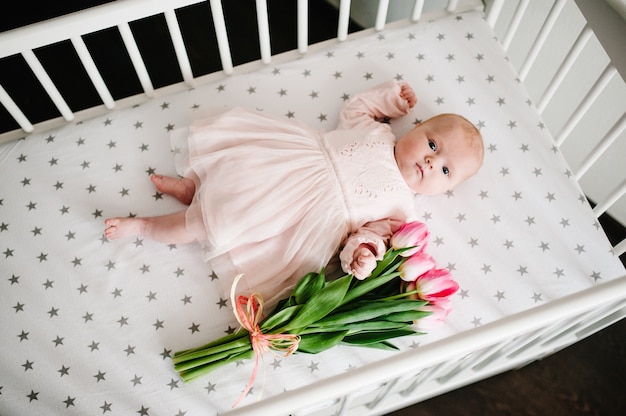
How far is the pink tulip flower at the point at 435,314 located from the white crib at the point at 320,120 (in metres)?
0.07

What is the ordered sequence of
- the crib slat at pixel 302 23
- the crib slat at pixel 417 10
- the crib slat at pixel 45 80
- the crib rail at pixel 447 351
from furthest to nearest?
1. the crib slat at pixel 417 10
2. the crib slat at pixel 302 23
3. the crib slat at pixel 45 80
4. the crib rail at pixel 447 351

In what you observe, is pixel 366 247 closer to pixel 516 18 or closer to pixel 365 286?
pixel 365 286

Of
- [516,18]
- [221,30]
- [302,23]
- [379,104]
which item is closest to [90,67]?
[221,30]

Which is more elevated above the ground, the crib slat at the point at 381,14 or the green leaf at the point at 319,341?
the crib slat at the point at 381,14

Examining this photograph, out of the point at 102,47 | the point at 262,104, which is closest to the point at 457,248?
the point at 262,104

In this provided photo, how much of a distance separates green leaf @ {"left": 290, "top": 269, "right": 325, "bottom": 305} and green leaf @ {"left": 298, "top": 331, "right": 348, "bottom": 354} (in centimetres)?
7

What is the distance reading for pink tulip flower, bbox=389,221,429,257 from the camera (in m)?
1.06

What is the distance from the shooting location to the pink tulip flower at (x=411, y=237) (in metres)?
1.06

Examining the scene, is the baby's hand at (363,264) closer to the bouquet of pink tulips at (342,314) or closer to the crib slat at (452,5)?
the bouquet of pink tulips at (342,314)

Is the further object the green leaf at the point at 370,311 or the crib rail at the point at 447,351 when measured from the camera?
the green leaf at the point at 370,311

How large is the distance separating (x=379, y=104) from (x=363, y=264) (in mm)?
412

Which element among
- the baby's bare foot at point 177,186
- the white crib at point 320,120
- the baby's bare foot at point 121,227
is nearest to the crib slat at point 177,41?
the white crib at point 320,120

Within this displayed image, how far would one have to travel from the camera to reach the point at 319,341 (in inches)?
40.9

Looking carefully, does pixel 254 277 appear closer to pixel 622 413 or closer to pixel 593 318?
pixel 593 318
